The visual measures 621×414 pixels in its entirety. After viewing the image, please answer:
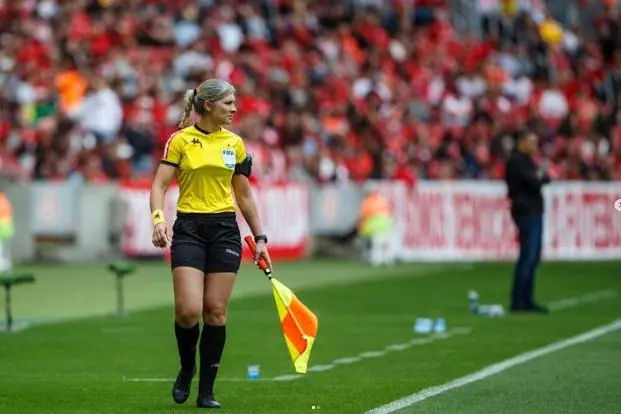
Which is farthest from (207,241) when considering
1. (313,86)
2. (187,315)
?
(313,86)

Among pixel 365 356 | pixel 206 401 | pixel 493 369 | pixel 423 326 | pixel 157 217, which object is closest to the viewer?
pixel 157 217

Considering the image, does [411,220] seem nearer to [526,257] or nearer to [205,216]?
[526,257]

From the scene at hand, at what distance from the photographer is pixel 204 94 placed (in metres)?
12.2

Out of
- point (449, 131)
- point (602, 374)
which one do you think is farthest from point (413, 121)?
point (602, 374)

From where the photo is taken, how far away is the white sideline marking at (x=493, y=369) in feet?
40.3

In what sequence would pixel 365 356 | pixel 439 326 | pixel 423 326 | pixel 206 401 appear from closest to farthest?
pixel 206 401 < pixel 365 356 < pixel 423 326 < pixel 439 326

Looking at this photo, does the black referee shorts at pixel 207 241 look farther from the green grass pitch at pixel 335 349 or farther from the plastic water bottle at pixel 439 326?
the plastic water bottle at pixel 439 326

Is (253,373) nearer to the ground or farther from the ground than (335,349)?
farther from the ground

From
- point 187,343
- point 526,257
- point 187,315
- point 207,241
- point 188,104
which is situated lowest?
point 526,257

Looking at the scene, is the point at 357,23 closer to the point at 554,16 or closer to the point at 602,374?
the point at 554,16

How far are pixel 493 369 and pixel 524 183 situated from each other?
7139 mm

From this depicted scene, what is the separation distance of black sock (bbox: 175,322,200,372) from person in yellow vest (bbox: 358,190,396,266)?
21.4m

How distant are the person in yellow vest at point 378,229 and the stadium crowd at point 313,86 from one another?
3.37ft

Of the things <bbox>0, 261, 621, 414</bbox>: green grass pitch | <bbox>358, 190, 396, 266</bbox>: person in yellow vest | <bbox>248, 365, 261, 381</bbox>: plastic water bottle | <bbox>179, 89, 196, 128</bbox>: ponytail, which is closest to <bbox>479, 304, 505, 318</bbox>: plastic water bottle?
<bbox>0, 261, 621, 414</bbox>: green grass pitch
